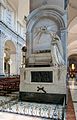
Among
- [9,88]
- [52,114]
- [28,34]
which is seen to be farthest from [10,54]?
[52,114]

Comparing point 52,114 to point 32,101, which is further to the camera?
point 32,101

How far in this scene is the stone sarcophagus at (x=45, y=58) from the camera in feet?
20.8

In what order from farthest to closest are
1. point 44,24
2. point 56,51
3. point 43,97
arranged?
point 44,24
point 43,97
point 56,51

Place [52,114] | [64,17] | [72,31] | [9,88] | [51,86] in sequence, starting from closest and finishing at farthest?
[52,114] < [51,86] < [64,17] < [9,88] < [72,31]

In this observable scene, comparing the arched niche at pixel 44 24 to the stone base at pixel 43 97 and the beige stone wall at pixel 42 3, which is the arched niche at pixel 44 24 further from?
the stone base at pixel 43 97

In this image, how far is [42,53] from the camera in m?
6.90

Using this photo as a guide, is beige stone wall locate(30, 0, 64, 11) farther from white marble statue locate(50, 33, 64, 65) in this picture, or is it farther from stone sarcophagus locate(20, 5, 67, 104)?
white marble statue locate(50, 33, 64, 65)

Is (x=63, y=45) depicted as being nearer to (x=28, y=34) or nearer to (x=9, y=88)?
(x=28, y=34)

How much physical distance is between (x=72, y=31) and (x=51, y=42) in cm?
703

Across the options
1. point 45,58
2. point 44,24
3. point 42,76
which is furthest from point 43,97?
point 44,24

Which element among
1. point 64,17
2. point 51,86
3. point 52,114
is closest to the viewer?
point 52,114

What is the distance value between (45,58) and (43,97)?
1443 mm

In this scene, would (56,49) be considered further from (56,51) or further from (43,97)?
(43,97)

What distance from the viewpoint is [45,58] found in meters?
6.84
